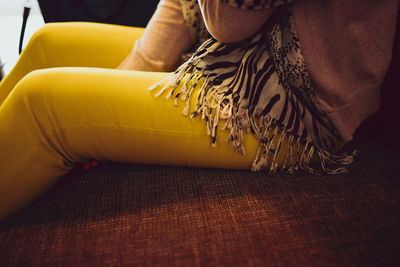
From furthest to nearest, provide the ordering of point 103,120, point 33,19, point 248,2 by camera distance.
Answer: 1. point 33,19
2. point 103,120
3. point 248,2

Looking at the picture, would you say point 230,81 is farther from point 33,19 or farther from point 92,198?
point 33,19

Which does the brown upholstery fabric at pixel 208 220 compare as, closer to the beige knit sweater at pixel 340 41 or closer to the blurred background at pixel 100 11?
the beige knit sweater at pixel 340 41

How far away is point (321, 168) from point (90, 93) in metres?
0.55

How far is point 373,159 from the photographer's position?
24.5 inches

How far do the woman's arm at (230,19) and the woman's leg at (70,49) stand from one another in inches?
17.2

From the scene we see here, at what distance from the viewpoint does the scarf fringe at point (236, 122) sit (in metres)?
0.52

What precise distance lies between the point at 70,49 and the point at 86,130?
39 centimetres

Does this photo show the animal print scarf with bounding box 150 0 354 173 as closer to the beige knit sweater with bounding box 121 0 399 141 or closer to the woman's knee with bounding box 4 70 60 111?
the beige knit sweater with bounding box 121 0 399 141

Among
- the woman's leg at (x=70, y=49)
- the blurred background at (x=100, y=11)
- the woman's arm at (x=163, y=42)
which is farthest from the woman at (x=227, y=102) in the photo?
the blurred background at (x=100, y=11)

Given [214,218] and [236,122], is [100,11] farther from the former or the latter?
[214,218]

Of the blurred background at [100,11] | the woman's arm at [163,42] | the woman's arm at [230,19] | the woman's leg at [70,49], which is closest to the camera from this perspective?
the woman's arm at [230,19]

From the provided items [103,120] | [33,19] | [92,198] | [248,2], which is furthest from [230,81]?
[33,19]

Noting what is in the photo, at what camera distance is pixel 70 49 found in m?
0.76

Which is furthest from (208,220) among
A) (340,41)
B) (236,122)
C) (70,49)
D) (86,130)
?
(70,49)
